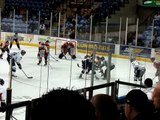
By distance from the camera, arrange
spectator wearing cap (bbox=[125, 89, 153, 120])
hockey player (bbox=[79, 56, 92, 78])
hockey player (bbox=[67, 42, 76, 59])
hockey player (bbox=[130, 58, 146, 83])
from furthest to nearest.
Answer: hockey player (bbox=[67, 42, 76, 59])
hockey player (bbox=[130, 58, 146, 83])
hockey player (bbox=[79, 56, 92, 78])
spectator wearing cap (bbox=[125, 89, 153, 120])

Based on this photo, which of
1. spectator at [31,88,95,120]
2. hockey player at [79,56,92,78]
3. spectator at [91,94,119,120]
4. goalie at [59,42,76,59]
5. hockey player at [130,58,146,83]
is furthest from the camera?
goalie at [59,42,76,59]

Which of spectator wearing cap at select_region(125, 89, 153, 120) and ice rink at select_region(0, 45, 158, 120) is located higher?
spectator wearing cap at select_region(125, 89, 153, 120)

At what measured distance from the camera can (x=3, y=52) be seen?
11.1 meters

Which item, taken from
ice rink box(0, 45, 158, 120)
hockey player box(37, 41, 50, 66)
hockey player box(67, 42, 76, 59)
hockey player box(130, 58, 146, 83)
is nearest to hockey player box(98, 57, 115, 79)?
ice rink box(0, 45, 158, 120)

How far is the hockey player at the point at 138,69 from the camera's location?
683 centimetres

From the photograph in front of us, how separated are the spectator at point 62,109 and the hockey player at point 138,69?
232 inches

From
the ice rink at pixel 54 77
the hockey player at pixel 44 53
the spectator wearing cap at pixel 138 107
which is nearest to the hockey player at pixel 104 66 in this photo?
the ice rink at pixel 54 77

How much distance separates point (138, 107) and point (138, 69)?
17.9 ft

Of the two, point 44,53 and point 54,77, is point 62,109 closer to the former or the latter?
point 54,77

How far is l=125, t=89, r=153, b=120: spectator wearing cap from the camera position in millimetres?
1598

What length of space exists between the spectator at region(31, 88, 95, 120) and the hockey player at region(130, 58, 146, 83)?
588 centimetres

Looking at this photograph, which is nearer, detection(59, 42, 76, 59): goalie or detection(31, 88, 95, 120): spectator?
detection(31, 88, 95, 120): spectator

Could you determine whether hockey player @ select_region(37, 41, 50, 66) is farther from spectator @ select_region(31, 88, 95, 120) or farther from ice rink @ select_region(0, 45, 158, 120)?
spectator @ select_region(31, 88, 95, 120)

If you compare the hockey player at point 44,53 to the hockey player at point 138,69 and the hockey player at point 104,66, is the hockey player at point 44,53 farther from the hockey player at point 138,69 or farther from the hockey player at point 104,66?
the hockey player at point 104,66
